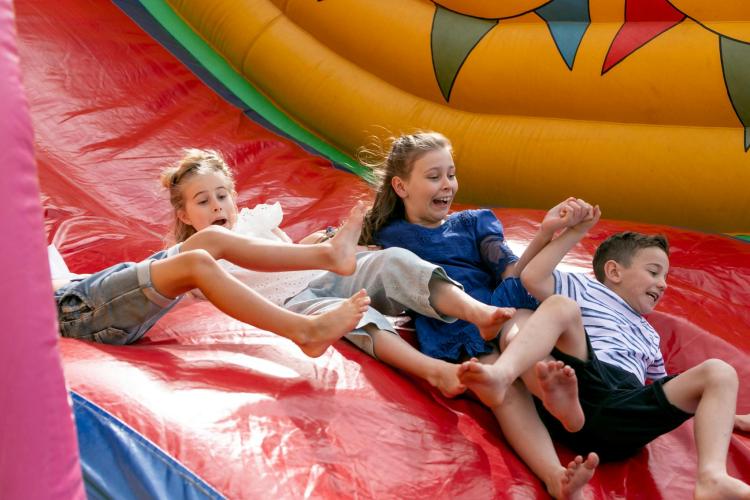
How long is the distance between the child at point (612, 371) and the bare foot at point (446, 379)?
9 centimetres

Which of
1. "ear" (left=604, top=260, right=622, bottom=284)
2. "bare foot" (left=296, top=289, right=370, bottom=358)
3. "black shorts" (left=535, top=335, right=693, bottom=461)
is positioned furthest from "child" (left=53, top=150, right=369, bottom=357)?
"ear" (left=604, top=260, right=622, bottom=284)

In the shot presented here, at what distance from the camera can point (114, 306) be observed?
5.38ft

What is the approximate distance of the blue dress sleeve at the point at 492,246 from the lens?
1960 mm

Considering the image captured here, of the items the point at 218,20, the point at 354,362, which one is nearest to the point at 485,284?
the point at 354,362

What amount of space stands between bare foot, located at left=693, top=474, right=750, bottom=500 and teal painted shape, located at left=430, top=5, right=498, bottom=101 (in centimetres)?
165

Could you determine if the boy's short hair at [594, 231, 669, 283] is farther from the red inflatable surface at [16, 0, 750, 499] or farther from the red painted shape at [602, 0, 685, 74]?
the red painted shape at [602, 0, 685, 74]

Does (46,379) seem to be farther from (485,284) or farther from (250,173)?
(250,173)

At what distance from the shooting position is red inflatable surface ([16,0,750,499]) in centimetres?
137

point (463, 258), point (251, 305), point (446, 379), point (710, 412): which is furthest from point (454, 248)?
point (710, 412)

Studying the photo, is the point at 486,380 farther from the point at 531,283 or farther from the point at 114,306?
the point at 114,306

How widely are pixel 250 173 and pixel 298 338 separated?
1374 mm

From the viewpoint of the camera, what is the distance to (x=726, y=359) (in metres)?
1.95

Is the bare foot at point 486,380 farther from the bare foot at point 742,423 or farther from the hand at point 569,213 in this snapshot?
the bare foot at point 742,423

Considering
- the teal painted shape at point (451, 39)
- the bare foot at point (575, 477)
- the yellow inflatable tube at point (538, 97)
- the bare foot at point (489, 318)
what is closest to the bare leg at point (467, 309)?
the bare foot at point (489, 318)
